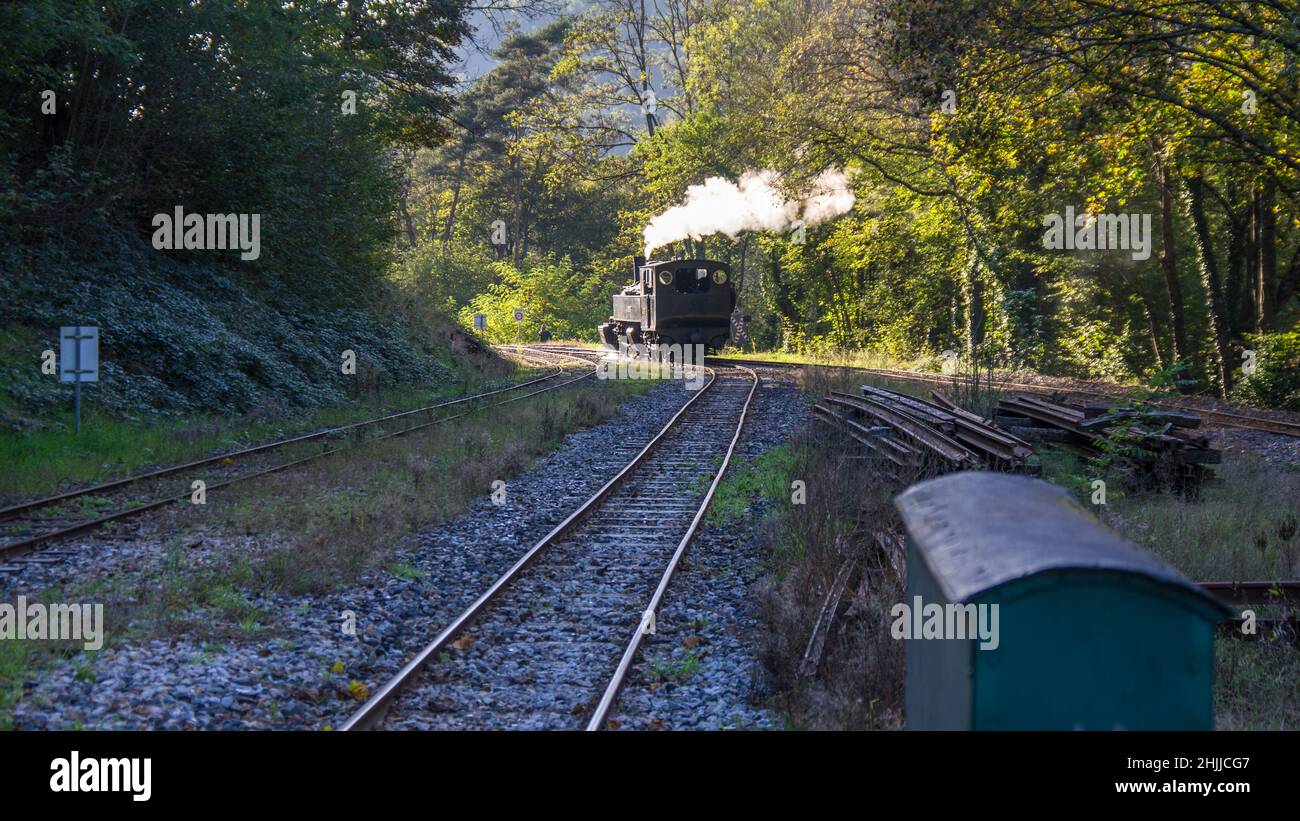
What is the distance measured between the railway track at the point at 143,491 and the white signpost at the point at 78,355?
1842 mm

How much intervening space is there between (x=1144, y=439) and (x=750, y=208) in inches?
934

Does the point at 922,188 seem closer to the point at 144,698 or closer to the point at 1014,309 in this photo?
the point at 1014,309

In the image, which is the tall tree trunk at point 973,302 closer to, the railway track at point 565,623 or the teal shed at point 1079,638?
the railway track at point 565,623

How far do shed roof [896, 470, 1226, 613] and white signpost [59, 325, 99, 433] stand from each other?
12.5m

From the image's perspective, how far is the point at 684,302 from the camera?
3222 centimetres

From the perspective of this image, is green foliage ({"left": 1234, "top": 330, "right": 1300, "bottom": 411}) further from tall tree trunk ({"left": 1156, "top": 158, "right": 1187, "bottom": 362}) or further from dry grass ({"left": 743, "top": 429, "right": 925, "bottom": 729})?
dry grass ({"left": 743, "top": 429, "right": 925, "bottom": 729})

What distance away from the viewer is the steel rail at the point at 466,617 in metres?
5.63

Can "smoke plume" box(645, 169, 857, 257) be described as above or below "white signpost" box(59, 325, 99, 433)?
above

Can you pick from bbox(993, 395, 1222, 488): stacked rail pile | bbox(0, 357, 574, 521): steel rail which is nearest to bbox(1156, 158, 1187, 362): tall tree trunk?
bbox(993, 395, 1222, 488): stacked rail pile

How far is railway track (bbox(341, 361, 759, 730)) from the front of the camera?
596cm

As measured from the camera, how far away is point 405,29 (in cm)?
2864

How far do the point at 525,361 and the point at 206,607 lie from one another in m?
27.8

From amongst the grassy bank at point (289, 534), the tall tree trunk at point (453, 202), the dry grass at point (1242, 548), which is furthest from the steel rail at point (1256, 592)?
the tall tree trunk at point (453, 202)

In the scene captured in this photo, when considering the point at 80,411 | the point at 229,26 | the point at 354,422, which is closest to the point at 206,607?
the point at 80,411
